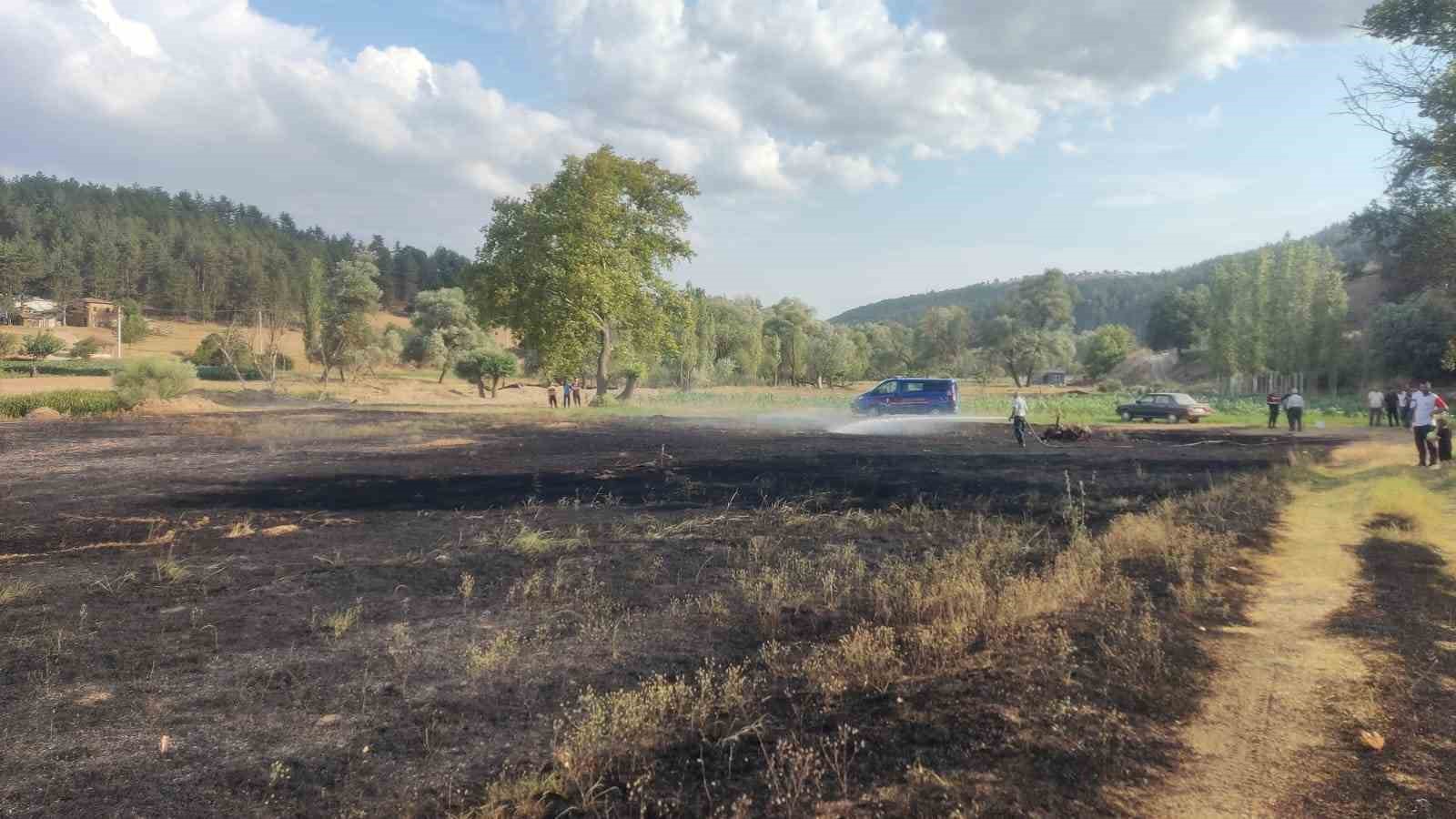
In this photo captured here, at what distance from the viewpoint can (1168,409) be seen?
34.8 m

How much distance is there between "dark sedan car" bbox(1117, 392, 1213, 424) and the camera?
1357 inches

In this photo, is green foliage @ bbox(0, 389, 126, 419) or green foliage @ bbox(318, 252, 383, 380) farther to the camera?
green foliage @ bbox(318, 252, 383, 380)

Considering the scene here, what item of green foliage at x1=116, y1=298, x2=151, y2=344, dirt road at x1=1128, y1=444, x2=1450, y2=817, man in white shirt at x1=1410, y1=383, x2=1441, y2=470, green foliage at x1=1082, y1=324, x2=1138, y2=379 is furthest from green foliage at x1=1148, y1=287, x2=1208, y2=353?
green foliage at x1=116, y1=298, x2=151, y2=344

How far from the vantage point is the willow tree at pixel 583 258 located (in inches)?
1527

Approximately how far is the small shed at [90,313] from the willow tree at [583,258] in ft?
268

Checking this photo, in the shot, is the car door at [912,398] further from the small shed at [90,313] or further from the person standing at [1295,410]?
the small shed at [90,313]

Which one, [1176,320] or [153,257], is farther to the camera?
[153,257]

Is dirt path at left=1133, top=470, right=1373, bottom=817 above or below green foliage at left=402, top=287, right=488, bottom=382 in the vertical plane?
below

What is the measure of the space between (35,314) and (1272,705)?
121181 millimetres

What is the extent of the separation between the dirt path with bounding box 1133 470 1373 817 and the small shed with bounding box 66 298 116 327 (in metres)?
118

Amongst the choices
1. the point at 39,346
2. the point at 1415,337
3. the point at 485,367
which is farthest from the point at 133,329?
the point at 1415,337

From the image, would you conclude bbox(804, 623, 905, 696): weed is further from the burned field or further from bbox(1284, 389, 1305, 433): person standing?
bbox(1284, 389, 1305, 433): person standing

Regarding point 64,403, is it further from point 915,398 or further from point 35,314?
point 35,314

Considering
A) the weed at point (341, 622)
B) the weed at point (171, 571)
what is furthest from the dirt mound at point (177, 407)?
the weed at point (341, 622)
